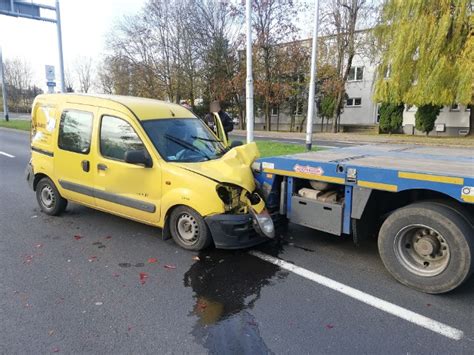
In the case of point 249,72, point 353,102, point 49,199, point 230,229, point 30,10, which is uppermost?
point 30,10

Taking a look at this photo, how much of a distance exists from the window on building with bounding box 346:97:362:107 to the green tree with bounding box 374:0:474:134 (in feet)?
51.0

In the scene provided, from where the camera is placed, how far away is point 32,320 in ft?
10.4

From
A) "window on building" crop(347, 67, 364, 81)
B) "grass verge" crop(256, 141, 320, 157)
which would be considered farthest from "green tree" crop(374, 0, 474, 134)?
"window on building" crop(347, 67, 364, 81)

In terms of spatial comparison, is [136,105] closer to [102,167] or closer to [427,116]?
[102,167]

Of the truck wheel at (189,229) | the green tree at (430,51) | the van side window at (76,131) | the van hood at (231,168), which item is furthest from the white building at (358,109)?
the truck wheel at (189,229)

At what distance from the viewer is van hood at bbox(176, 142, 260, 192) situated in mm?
4555

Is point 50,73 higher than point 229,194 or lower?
higher

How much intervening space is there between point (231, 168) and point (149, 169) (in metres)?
1.06

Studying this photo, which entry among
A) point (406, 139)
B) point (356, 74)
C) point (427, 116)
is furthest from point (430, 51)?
point (356, 74)

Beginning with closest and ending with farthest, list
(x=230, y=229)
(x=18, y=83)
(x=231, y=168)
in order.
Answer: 1. (x=230, y=229)
2. (x=231, y=168)
3. (x=18, y=83)

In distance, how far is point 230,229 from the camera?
437 centimetres

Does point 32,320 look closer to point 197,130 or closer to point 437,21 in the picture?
point 197,130

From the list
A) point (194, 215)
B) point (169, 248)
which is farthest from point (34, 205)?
point (194, 215)

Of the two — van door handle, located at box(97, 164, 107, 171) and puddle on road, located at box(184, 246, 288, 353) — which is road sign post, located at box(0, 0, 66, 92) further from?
puddle on road, located at box(184, 246, 288, 353)
